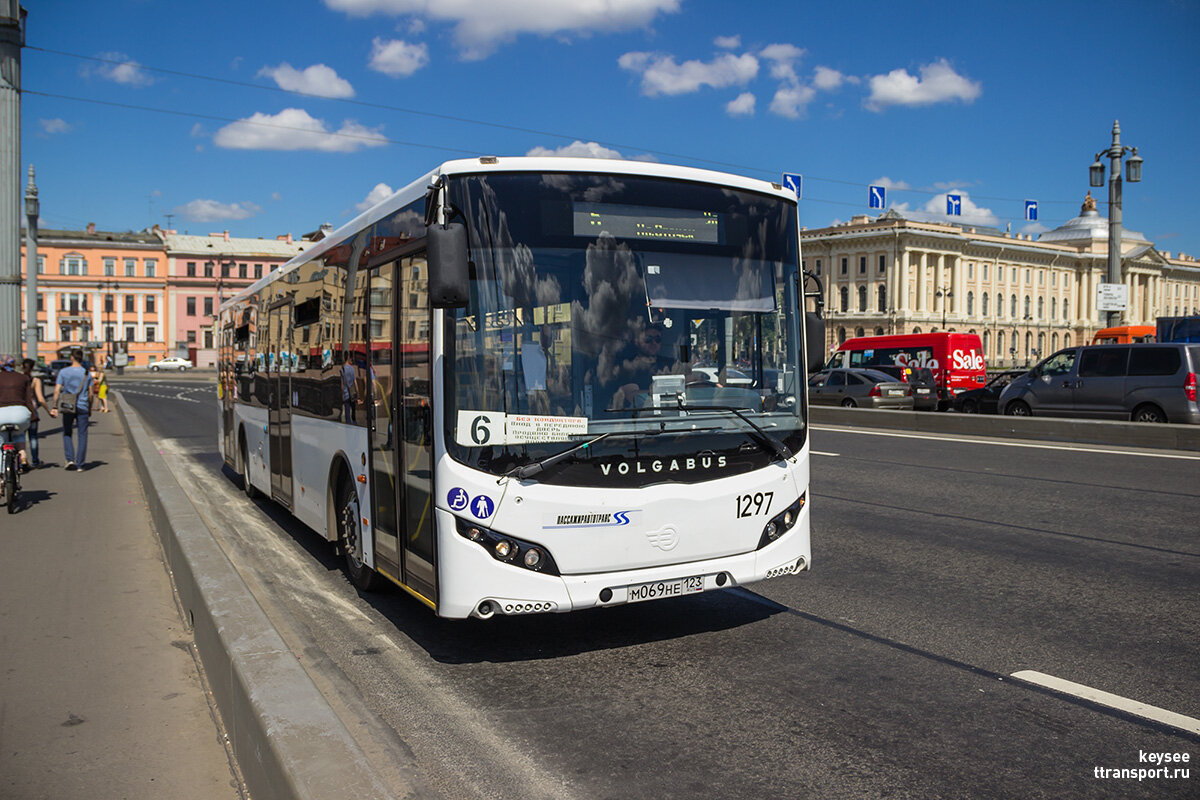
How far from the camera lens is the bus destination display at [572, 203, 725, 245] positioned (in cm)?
543

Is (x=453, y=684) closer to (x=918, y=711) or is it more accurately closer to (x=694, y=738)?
(x=694, y=738)

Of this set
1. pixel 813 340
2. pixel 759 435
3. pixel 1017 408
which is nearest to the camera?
pixel 759 435

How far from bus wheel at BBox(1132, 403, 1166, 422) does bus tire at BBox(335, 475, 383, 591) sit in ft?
57.1

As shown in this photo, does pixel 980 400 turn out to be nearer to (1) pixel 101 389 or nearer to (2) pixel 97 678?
(1) pixel 101 389

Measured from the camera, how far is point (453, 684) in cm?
524

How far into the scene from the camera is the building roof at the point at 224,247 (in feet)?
364

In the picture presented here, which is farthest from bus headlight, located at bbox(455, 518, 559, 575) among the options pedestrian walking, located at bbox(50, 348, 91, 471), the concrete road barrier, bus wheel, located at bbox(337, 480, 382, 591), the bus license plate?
the concrete road barrier

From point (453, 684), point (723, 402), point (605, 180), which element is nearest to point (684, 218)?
point (605, 180)

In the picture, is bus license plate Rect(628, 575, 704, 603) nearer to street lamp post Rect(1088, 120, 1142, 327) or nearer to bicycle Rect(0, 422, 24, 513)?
bicycle Rect(0, 422, 24, 513)

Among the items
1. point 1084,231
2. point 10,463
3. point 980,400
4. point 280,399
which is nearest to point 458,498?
point 280,399

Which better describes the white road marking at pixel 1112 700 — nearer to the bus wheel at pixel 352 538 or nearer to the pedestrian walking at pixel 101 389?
the bus wheel at pixel 352 538

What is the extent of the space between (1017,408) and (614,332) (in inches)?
793

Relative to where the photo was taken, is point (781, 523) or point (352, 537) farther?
point (352, 537)

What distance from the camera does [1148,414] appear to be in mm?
20000
